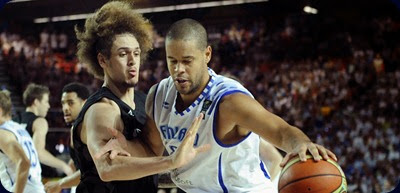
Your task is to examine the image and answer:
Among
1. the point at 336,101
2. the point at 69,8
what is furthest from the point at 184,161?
the point at 336,101

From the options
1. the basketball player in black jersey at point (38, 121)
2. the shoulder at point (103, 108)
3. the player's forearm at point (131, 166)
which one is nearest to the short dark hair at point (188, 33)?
the shoulder at point (103, 108)

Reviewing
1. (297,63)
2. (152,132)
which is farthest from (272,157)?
(297,63)

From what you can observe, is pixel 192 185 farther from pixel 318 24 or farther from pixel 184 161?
pixel 318 24

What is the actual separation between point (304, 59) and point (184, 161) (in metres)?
9.42

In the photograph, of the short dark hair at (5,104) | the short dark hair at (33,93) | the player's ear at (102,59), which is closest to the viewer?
the player's ear at (102,59)

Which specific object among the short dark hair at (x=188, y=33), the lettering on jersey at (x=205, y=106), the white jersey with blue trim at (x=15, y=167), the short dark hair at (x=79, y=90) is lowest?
the white jersey with blue trim at (x=15, y=167)

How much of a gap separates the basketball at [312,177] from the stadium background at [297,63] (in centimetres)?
652

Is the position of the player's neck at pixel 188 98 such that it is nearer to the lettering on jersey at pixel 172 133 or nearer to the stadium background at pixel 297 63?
the lettering on jersey at pixel 172 133

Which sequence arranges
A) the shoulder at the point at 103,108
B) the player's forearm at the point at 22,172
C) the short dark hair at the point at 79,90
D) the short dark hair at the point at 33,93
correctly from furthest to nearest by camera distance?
1. the short dark hair at the point at 33,93
2. the short dark hair at the point at 79,90
3. the player's forearm at the point at 22,172
4. the shoulder at the point at 103,108

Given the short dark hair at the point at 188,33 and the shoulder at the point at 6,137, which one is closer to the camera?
the short dark hair at the point at 188,33

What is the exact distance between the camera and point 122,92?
3500 mm

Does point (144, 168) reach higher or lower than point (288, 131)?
lower

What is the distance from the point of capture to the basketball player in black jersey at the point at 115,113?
2.83 meters

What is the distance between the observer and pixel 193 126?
8.82 feet
